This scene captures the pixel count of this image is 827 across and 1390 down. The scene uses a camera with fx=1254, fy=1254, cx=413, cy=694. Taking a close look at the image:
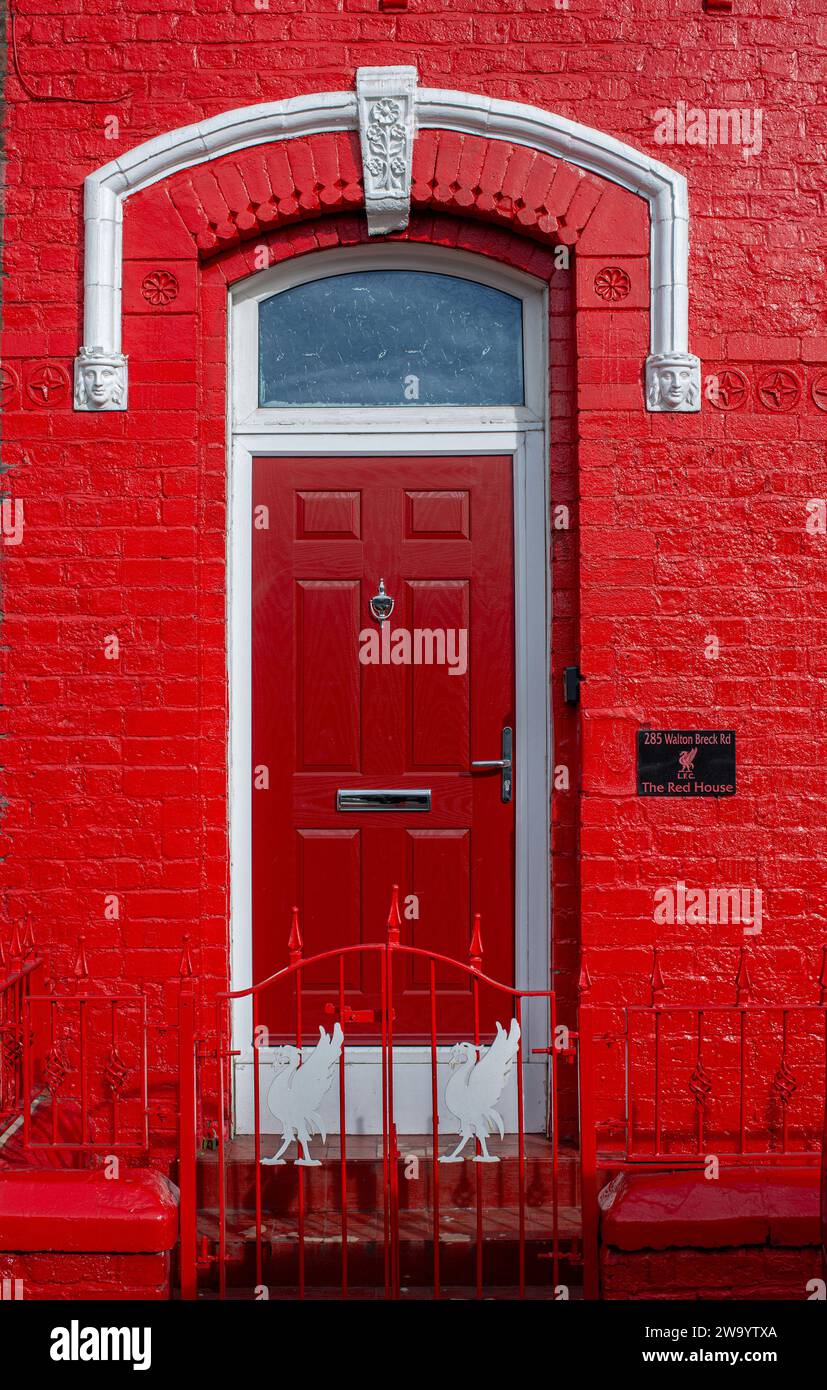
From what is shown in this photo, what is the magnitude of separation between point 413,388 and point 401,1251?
3.19 meters

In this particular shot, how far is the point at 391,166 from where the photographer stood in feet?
15.5

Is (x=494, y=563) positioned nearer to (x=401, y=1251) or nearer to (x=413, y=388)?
(x=413, y=388)

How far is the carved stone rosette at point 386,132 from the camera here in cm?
471

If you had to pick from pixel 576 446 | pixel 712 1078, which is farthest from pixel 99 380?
pixel 712 1078

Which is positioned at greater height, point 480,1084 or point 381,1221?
point 480,1084

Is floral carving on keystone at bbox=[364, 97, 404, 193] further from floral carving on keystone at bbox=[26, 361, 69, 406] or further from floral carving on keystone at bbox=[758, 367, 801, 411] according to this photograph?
floral carving on keystone at bbox=[758, 367, 801, 411]

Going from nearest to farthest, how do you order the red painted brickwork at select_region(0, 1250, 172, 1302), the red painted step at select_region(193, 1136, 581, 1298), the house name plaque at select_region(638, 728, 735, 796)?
the red painted brickwork at select_region(0, 1250, 172, 1302) < the red painted step at select_region(193, 1136, 581, 1298) < the house name plaque at select_region(638, 728, 735, 796)

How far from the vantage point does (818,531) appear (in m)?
4.73

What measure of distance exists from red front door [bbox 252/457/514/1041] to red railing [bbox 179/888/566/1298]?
0.22 feet

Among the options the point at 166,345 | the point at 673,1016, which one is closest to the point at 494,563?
the point at 166,345

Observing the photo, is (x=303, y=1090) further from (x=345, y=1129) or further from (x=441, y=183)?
(x=441, y=183)

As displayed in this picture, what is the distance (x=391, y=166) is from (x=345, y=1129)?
356 centimetres

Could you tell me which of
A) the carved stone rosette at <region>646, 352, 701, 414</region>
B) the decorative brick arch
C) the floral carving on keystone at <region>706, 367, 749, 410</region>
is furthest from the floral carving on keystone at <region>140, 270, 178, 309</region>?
the floral carving on keystone at <region>706, 367, 749, 410</region>

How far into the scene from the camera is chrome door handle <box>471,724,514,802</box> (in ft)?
16.0
